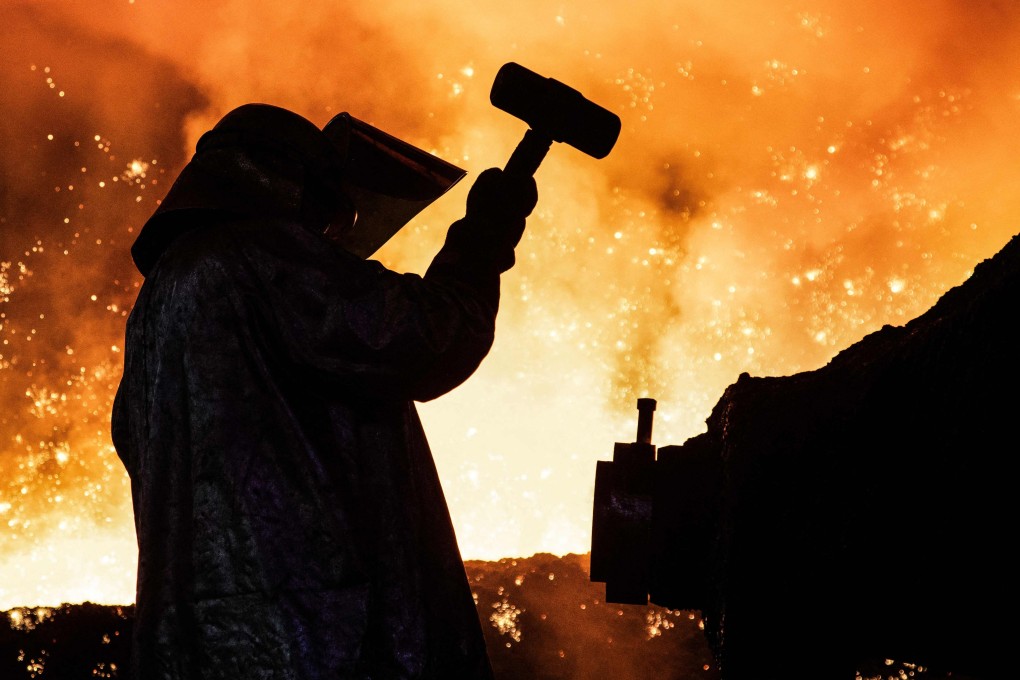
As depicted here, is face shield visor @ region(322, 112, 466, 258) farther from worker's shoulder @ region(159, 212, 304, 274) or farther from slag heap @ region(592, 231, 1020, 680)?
slag heap @ region(592, 231, 1020, 680)

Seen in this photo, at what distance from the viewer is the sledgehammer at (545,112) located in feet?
6.57

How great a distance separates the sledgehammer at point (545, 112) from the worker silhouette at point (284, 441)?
485mm

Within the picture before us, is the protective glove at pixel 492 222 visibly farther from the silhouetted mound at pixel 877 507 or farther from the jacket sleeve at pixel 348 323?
the silhouetted mound at pixel 877 507

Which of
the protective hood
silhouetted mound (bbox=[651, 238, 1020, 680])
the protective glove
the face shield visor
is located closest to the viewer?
silhouetted mound (bbox=[651, 238, 1020, 680])

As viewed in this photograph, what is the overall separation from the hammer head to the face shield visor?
27cm

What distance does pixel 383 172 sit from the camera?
7.35ft

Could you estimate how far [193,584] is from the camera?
1.39 meters

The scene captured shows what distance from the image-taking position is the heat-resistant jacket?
1379 mm

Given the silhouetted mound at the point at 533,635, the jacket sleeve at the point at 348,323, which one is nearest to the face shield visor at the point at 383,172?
the jacket sleeve at the point at 348,323

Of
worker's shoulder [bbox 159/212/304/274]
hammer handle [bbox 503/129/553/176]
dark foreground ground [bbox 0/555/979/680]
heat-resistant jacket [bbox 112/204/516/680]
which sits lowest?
dark foreground ground [bbox 0/555/979/680]

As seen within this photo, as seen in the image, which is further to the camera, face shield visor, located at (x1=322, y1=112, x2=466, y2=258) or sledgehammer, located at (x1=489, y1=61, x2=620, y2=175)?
face shield visor, located at (x1=322, y1=112, x2=466, y2=258)

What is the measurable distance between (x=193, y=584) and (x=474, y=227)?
39.0 inches

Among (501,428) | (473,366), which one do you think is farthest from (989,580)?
(501,428)

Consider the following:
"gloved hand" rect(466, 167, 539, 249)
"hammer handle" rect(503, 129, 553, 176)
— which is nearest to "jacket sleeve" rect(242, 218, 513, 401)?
"gloved hand" rect(466, 167, 539, 249)
